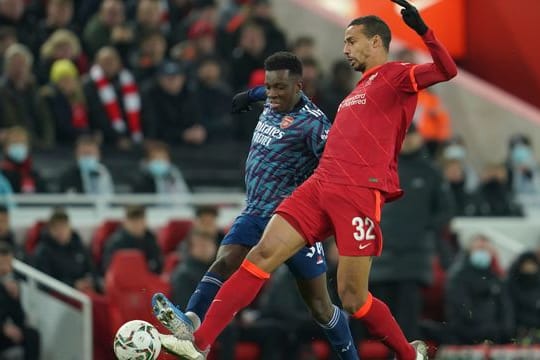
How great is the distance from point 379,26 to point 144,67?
7.14 m

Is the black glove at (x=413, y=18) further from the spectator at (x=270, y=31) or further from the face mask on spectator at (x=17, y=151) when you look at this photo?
the spectator at (x=270, y=31)

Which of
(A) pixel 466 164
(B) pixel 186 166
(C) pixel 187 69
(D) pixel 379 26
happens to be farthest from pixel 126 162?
(D) pixel 379 26

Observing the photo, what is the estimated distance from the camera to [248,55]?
16359mm

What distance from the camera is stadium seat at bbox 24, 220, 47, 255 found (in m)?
12.8

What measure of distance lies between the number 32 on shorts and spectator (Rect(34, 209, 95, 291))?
14.6ft

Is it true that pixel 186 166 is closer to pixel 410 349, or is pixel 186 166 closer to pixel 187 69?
pixel 187 69

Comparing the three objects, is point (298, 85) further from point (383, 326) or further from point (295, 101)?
point (383, 326)

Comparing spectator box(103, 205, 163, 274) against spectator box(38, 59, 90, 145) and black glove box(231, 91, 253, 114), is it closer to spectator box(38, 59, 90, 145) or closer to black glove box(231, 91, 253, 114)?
spectator box(38, 59, 90, 145)

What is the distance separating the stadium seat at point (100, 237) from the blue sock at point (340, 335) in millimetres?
4325

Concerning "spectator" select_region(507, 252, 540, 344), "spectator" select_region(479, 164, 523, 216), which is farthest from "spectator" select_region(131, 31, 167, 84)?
"spectator" select_region(507, 252, 540, 344)

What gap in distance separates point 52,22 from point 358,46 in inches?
286

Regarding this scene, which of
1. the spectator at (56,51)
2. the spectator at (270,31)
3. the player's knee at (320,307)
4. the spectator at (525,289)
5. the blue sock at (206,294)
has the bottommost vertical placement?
the spectator at (525,289)

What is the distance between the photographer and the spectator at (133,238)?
1268 cm

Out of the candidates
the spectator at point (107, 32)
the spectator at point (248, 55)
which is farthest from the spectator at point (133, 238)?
the spectator at point (248, 55)
